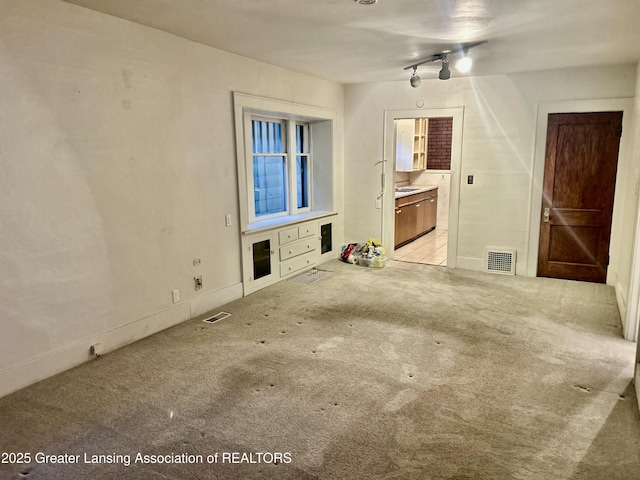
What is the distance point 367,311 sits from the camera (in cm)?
438

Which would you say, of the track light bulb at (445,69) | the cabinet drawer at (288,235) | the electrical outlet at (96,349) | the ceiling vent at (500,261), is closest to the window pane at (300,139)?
the cabinet drawer at (288,235)

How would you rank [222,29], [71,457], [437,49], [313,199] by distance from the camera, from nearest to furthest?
[71,457] → [222,29] → [437,49] → [313,199]

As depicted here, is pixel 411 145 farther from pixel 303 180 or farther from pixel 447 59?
pixel 447 59

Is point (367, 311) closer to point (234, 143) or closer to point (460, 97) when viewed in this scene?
point (234, 143)

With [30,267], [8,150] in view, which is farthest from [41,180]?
[30,267]

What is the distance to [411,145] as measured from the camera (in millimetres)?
8133

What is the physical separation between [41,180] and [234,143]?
1973 millimetres

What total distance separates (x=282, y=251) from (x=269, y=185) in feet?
2.89

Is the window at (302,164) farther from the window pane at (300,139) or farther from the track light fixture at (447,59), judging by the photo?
the track light fixture at (447,59)

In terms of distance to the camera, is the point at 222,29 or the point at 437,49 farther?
the point at 437,49

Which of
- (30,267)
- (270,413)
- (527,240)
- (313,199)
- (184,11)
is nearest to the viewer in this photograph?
(270,413)

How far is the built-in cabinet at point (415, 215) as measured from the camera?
720 cm

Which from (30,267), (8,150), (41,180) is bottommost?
(30,267)

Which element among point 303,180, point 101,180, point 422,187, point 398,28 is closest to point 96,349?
point 101,180
